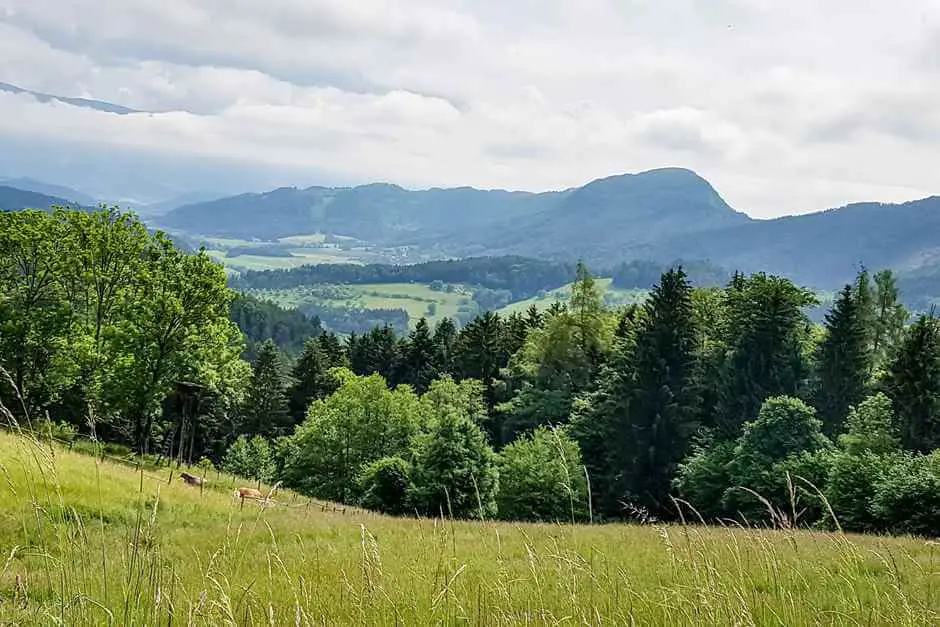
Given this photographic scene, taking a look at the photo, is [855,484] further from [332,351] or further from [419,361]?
[332,351]

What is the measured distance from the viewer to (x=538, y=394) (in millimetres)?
58750

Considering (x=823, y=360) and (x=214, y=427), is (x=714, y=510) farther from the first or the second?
(x=214, y=427)

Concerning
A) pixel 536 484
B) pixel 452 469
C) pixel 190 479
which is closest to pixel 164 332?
pixel 190 479

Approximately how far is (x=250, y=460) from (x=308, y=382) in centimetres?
1604

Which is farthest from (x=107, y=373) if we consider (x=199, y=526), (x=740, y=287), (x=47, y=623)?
(x=740, y=287)

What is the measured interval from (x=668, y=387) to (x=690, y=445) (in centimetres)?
418

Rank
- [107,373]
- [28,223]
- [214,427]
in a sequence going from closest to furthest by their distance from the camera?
[107,373] < [28,223] < [214,427]

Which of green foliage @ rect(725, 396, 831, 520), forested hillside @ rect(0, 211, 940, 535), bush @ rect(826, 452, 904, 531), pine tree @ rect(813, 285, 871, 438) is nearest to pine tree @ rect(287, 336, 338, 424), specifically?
forested hillside @ rect(0, 211, 940, 535)

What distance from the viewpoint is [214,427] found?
222 ft

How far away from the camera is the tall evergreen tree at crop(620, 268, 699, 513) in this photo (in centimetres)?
4550

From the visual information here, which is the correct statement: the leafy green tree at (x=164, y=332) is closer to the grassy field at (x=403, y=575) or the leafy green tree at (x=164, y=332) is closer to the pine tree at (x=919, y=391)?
the grassy field at (x=403, y=575)

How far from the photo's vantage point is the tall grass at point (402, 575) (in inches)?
169

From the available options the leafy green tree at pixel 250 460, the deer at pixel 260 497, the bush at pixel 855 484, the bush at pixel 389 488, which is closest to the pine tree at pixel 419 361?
the leafy green tree at pixel 250 460

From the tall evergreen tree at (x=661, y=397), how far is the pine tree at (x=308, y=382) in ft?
116
